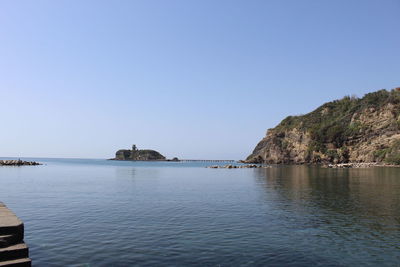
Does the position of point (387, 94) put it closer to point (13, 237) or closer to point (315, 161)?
point (315, 161)

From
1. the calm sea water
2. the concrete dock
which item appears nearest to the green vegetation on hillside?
the calm sea water

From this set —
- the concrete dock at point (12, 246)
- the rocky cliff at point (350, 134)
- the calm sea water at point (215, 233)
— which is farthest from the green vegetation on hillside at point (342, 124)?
the concrete dock at point (12, 246)

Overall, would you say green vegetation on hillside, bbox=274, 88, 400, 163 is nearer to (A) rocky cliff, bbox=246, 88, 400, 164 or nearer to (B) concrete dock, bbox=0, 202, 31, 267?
(A) rocky cliff, bbox=246, 88, 400, 164

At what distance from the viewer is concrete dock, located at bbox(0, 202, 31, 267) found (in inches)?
465

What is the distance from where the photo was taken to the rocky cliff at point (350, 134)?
139050 mm

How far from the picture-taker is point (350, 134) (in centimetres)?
15850

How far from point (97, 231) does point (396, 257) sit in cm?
1746

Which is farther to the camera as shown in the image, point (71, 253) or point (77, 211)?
point (77, 211)

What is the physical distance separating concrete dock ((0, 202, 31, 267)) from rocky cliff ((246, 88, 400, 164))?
13367cm

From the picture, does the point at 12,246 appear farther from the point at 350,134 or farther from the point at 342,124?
the point at 342,124

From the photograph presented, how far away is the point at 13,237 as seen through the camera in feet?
42.1

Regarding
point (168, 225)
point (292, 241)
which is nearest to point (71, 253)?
point (168, 225)

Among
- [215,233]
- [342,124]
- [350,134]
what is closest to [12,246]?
[215,233]

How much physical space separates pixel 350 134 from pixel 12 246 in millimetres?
168085
